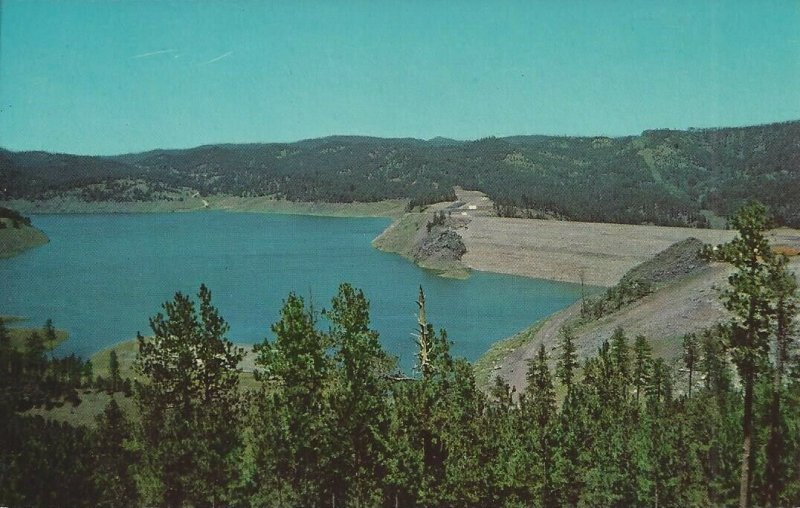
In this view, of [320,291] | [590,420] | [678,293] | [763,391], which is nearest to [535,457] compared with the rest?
[590,420]

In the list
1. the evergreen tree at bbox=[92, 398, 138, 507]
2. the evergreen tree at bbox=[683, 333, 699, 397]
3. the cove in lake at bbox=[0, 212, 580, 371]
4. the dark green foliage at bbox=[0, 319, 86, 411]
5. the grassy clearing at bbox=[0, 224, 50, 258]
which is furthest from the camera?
the grassy clearing at bbox=[0, 224, 50, 258]

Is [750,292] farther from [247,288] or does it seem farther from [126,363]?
[247,288]

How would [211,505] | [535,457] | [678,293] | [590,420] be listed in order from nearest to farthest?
[211,505] < [535,457] < [590,420] < [678,293]

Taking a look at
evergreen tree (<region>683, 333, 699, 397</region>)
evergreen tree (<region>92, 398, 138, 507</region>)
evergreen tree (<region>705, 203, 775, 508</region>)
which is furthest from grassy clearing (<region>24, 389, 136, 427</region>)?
evergreen tree (<region>705, 203, 775, 508</region>)

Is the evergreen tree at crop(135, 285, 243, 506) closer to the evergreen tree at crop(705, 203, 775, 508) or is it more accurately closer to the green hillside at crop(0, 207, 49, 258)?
the evergreen tree at crop(705, 203, 775, 508)

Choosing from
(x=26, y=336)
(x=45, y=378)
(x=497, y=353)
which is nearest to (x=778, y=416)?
(x=497, y=353)

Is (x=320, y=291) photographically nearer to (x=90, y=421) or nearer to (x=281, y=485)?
(x=90, y=421)

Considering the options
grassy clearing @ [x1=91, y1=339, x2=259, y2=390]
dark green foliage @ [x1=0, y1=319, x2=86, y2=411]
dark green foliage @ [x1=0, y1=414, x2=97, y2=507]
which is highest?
dark green foliage @ [x1=0, y1=414, x2=97, y2=507]

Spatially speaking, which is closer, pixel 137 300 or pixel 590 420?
pixel 590 420
